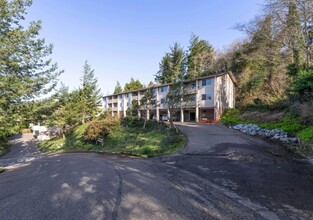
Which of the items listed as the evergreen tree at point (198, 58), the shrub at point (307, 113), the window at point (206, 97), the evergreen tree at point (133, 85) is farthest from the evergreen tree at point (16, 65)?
the evergreen tree at point (133, 85)

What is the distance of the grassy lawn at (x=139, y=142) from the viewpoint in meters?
15.5

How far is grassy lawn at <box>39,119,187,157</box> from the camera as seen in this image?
50.9 feet

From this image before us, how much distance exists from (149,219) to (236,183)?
3979 mm

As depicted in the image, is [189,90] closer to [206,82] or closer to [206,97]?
[206,97]

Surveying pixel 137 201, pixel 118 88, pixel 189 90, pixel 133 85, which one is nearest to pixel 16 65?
pixel 137 201

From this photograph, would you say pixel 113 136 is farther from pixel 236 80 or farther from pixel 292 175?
pixel 236 80

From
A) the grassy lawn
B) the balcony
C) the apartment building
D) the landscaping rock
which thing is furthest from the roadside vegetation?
the grassy lawn

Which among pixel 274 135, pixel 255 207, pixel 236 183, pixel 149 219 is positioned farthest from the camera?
pixel 274 135

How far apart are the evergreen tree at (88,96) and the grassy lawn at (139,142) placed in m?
10.8

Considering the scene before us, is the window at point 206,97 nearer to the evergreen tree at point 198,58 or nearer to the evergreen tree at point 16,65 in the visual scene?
the evergreen tree at point 198,58

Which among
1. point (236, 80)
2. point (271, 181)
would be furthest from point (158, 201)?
point (236, 80)

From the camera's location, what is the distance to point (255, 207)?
4.78 meters

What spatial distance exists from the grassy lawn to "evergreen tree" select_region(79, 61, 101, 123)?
425 inches

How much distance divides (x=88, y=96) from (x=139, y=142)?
25.7 metres
